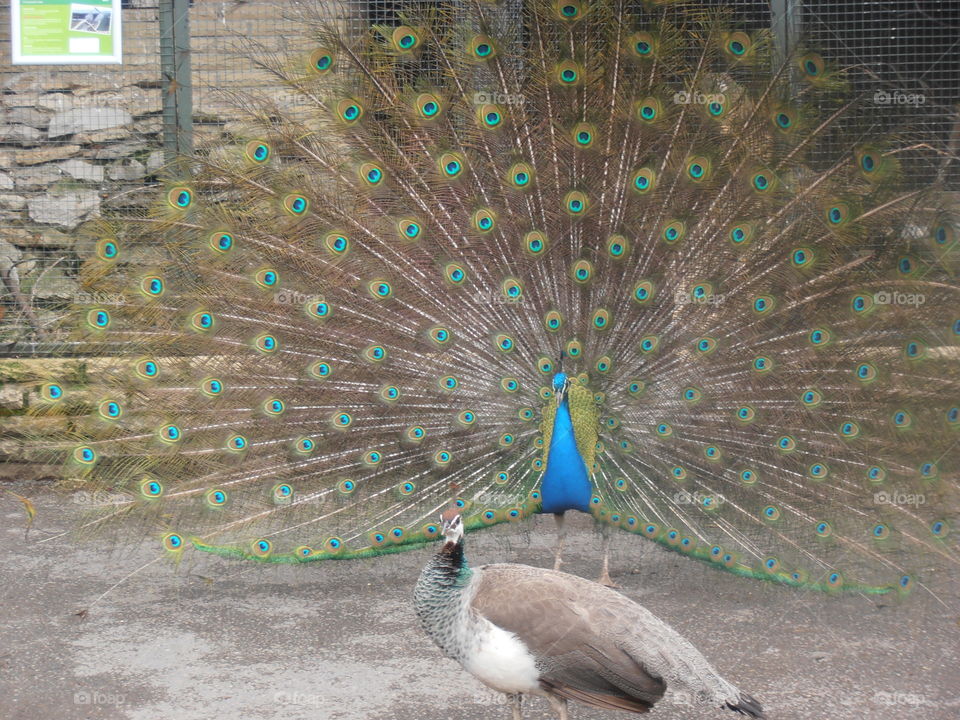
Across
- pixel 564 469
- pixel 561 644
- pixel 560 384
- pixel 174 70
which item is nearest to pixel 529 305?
pixel 560 384

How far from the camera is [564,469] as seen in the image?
4090 mm

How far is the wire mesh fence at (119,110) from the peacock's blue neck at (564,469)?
9.91 feet

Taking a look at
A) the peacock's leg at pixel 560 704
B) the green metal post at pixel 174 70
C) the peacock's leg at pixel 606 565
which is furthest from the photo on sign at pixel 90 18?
the peacock's leg at pixel 560 704

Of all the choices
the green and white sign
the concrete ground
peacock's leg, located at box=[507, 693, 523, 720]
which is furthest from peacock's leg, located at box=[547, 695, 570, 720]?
the green and white sign

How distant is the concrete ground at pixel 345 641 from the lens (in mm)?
Answer: 3586

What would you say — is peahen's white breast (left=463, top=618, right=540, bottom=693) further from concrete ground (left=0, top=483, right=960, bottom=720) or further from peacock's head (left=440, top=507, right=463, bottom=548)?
concrete ground (left=0, top=483, right=960, bottom=720)

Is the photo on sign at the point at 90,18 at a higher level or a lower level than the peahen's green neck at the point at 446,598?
higher

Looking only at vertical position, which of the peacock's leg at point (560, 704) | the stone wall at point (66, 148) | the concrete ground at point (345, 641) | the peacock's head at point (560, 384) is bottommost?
the concrete ground at point (345, 641)

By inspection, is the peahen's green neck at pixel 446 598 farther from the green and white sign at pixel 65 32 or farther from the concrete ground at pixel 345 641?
the green and white sign at pixel 65 32

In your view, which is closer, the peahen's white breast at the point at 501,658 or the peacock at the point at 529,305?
the peahen's white breast at the point at 501,658

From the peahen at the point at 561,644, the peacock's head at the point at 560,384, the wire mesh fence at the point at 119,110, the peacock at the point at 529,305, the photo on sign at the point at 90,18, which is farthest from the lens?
the photo on sign at the point at 90,18

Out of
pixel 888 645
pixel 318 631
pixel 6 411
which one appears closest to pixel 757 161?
pixel 888 645

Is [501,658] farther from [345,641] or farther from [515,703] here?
[345,641]

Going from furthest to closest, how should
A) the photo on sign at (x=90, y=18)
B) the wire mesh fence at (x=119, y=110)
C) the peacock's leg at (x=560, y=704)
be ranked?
the photo on sign at (x=90, y=18) → the wire mesh fence at (x=119, y=110) → the peacock's leg at (x=560, y=704)
